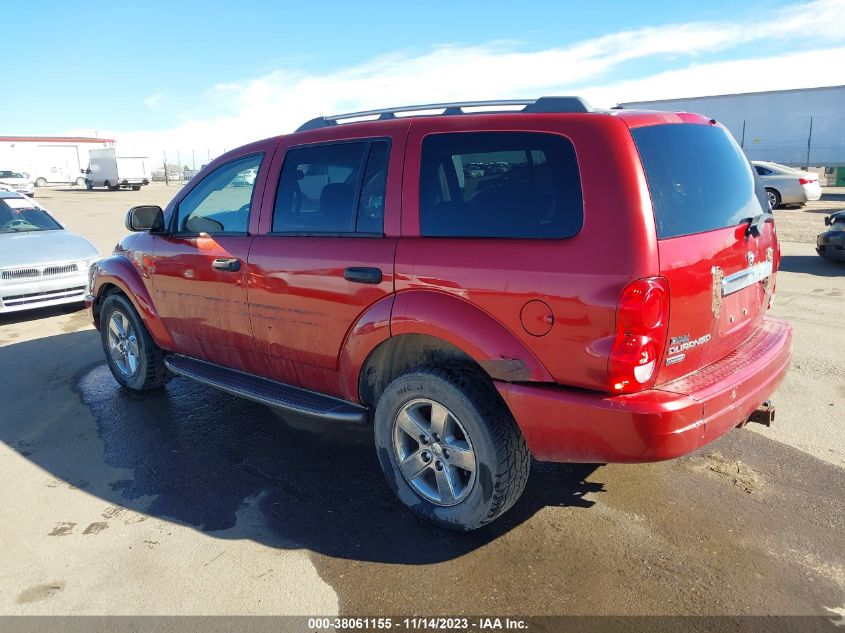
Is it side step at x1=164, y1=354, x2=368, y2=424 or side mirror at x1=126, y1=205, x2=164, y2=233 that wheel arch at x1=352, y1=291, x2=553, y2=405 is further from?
side mirror at x1=126, y1=205, x2=164, y2=233

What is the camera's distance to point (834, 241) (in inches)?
376

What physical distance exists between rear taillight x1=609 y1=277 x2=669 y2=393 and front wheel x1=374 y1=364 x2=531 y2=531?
617 millimetres

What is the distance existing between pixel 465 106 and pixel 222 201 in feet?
6.36

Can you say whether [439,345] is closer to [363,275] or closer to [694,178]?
[363,275]

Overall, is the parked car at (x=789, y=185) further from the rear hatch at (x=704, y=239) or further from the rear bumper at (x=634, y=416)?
the rear bumper at (x=634, y=416)

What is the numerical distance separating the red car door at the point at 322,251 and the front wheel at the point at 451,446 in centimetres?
44

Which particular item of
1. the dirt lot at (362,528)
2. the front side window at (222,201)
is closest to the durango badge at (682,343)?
the dirt lot at (362,528)

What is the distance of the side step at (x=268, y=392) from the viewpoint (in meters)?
3.58

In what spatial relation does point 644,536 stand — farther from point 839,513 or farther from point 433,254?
point 433,254

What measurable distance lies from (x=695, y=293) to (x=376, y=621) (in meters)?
1.91

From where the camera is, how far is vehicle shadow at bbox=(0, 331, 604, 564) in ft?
10.6

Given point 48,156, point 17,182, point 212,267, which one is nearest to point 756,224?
point 212,267

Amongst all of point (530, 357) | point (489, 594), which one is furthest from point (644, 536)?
point (530, 357)

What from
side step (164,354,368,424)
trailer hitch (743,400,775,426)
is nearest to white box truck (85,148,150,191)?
side step (164,354,368,424)
